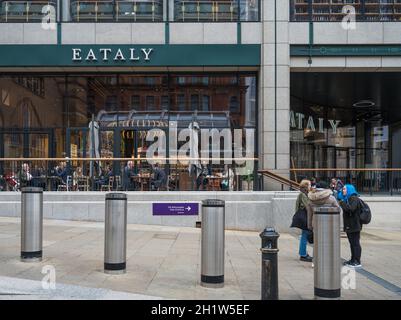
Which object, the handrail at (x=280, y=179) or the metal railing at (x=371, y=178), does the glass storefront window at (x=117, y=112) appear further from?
the metal railing at (x=371, y=178)

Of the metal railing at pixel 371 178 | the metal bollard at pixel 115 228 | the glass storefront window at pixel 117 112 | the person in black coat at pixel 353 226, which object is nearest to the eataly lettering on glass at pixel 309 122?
the glass storefront window at pixel 117 112

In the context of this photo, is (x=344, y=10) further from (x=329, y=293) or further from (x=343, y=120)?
(x=329, y=293)

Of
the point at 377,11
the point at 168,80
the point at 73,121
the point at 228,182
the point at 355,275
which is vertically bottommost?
the point at 355,275

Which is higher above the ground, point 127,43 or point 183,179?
point 127,43

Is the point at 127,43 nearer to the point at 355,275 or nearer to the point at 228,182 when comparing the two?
the point at 228,182

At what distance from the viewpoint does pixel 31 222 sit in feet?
27.9

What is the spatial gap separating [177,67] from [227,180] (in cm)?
531

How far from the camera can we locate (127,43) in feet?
61.2

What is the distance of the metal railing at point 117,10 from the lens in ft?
62.4

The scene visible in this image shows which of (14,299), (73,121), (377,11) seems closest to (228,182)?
(73,121)

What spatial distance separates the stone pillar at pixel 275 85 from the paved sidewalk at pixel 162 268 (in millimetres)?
5364

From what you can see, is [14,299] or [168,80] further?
[168,80]

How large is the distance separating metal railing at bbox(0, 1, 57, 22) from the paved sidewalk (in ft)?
29.2

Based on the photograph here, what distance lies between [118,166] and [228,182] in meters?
3.52
